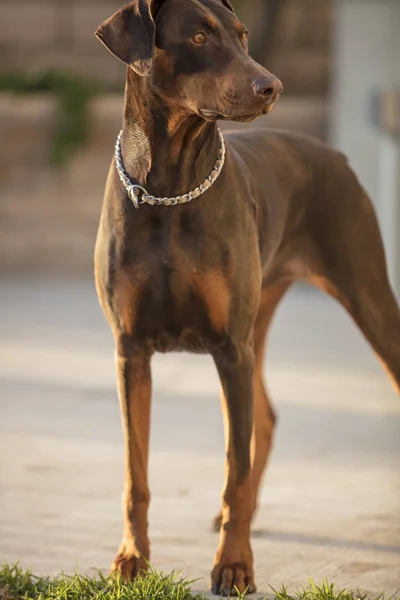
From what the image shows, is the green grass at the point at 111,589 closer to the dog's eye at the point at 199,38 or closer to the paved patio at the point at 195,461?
the paved patio at the point at 195,461

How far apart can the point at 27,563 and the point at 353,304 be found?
3.76ft

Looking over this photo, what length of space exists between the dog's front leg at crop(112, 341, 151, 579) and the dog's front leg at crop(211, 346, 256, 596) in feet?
0.65

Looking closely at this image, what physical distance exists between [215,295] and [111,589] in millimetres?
736

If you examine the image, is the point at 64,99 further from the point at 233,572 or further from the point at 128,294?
the point at 233,572

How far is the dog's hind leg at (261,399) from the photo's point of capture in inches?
146

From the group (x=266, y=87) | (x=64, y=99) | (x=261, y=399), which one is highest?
(x=64, y=99)

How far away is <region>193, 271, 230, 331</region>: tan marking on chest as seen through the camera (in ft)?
9.44

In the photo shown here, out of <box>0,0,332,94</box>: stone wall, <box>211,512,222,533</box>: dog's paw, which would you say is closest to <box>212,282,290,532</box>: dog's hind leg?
<box>211,512,222,533</box>: dog's paw

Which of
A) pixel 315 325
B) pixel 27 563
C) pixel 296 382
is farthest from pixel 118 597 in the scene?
pixel 315 325

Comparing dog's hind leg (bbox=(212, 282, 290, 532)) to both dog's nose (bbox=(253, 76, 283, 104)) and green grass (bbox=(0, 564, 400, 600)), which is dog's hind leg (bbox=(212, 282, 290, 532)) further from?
dog's nose (bbox=(253, 76, 283, 104))

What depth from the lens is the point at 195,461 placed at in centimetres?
439

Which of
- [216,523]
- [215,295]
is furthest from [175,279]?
[216,523]

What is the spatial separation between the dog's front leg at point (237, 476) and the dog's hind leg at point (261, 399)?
642 mm

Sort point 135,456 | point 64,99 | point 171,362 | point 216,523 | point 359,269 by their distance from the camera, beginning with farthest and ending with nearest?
point 64,99 → point 171,362 → point 216,523 → point 359,269 → point 135,456
